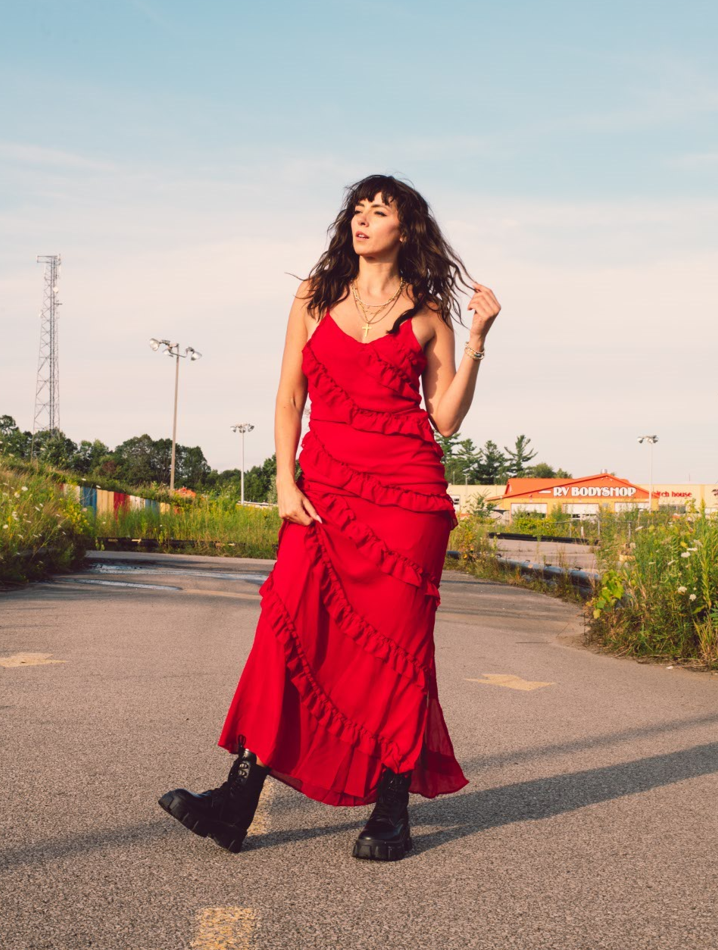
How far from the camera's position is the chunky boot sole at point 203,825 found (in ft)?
10.2

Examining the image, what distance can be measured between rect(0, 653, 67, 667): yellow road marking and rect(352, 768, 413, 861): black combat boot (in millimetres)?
3836

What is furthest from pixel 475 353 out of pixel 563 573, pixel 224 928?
pixel 563 573

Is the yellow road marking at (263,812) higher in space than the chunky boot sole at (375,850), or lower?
lower

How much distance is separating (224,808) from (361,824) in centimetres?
60

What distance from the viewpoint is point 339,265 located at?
3773 mm

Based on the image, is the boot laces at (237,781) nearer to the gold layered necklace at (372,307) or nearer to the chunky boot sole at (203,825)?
the chunky boot sole at (203,825)

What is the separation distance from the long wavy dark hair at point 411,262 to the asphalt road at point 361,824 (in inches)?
68.8

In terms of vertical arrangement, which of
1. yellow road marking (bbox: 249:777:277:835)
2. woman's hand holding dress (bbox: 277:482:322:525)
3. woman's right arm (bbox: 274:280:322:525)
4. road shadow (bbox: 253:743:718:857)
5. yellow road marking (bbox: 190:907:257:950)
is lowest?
road shadow (bbox: 253:743:718:857)

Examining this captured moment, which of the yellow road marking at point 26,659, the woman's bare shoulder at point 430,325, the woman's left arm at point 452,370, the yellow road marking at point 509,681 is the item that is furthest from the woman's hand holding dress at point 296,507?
the yellow road marking at point 26,659

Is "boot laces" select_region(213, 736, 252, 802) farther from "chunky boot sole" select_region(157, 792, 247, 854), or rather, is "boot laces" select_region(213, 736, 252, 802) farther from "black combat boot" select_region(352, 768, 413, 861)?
"black combat boot" select_region(352, 768, 413, 861)

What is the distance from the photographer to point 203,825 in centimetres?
311

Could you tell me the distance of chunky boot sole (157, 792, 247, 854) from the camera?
3.11m

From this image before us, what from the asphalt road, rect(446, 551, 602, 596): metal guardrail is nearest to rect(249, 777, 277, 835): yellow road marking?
Result: the asphalt road

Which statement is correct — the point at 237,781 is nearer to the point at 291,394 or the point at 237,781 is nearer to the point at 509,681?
the point at 291,394
